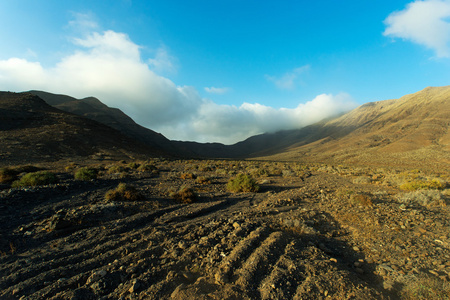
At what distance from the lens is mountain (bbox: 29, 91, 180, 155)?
75.8m

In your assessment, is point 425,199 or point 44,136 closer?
point 425,199

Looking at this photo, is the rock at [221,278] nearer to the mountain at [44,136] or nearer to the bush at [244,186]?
the bush at [244,186]

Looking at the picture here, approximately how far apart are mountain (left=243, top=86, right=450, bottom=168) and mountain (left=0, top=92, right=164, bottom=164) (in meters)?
62.2

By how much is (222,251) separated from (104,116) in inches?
3538

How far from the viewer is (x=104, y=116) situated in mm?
79438

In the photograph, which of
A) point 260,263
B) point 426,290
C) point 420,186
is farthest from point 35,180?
point 420,186

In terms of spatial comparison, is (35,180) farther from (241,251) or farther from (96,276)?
(241,251)

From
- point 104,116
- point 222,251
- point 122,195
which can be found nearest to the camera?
point 222,251

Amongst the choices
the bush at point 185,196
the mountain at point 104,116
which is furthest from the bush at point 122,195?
the mountain at point 104,116

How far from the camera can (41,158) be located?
2819cm

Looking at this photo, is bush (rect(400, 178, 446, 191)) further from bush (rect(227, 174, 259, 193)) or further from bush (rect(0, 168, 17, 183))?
bush (rect(0, 168, 17, 183))

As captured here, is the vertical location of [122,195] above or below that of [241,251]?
above

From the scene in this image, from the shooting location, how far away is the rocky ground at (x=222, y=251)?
3.67m

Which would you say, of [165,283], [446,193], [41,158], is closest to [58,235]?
[165,283]
